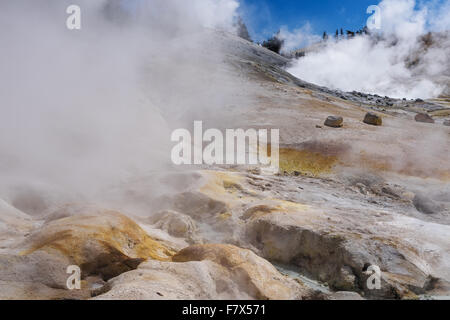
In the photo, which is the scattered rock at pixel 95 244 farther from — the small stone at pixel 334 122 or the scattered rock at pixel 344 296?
the small stone at pixel 334 122

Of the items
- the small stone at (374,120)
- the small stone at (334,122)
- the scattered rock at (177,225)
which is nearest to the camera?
the scattered rock at (177,225)

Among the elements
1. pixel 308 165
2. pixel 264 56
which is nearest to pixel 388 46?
pixel 264 56

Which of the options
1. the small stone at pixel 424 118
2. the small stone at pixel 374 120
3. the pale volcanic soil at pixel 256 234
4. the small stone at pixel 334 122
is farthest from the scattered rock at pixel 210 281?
the small stone at pixel 424 118

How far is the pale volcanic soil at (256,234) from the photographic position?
25.2 ft

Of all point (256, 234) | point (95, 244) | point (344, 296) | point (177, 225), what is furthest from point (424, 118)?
point (95, 244)

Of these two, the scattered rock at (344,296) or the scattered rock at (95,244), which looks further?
the scattered rock at (95,244)

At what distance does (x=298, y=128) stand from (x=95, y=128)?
53.1 feet

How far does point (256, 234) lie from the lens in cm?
1312

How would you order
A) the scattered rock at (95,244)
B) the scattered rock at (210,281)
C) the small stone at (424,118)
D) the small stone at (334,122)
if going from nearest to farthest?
the scattered rock at (210,281) < the scattered rock at (95,244) < the small stone at (334,122) < the small stone at (424,118)

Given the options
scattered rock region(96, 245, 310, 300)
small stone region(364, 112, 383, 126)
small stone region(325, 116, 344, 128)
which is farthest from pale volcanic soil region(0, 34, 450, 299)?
small stone region(364, 112, 383, 126)

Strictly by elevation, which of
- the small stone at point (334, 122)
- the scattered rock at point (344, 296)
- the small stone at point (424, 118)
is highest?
the small stone at point (424, 118)

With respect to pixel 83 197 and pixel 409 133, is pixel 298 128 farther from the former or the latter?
pixel 83 197

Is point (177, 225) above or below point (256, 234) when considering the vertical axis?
above

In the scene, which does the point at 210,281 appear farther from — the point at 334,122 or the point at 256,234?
the point at 334,122
